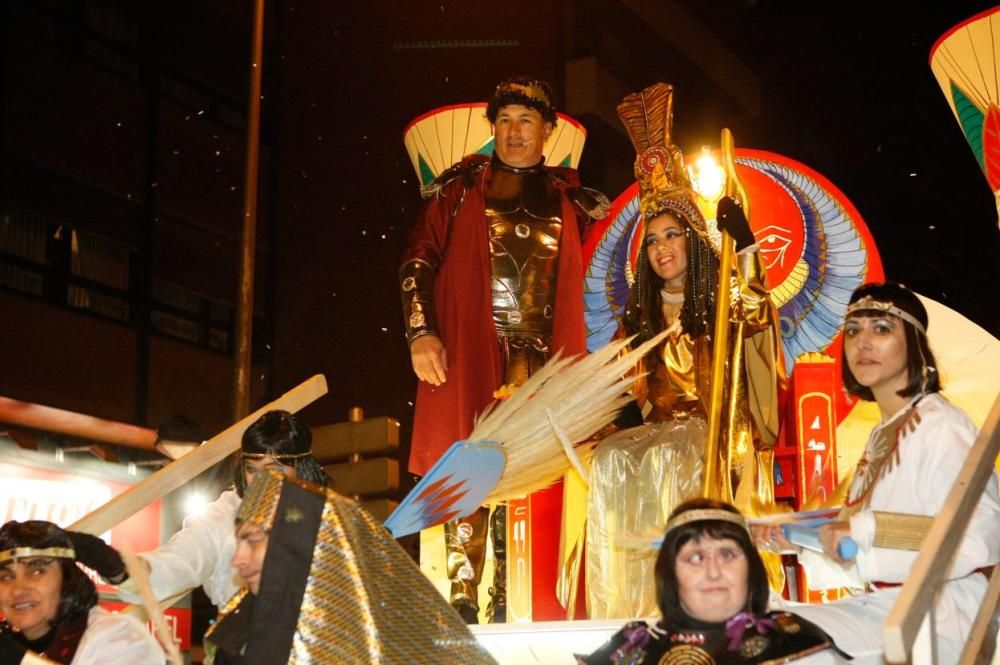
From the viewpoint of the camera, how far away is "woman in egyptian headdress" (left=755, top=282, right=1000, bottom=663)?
344cm

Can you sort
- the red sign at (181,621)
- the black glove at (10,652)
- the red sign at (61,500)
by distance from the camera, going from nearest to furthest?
the black glove at (10,652) → the red sign at (61,500) → the red sign at (181,621)

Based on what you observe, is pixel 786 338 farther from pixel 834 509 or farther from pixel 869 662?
pixel 869 662

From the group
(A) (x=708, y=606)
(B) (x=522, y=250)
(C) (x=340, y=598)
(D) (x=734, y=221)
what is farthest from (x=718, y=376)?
(C) (x=340, y=598)

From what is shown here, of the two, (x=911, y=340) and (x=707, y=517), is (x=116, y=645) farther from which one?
(x=911, y=340)

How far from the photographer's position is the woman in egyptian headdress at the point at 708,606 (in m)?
3.22

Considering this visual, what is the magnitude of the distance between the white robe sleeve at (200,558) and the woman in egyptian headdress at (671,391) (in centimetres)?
169

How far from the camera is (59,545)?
392 centimetres

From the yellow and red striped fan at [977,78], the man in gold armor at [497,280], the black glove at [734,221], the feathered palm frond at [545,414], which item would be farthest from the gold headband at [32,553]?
the yellow and red striped fan at [977,78]

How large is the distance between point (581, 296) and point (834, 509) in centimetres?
287

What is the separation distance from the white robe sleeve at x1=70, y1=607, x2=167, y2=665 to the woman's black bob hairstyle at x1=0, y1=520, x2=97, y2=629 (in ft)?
0.20

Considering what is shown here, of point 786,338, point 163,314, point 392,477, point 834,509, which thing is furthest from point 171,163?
point 834,509

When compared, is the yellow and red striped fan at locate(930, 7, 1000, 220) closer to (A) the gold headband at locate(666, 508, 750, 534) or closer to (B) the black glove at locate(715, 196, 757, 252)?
(B) the black glove at locate(715, 196, 757, 252)

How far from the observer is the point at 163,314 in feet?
51.0

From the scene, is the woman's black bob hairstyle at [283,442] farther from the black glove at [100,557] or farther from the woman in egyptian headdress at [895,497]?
the woman in egyptian headdress at [895,497]
